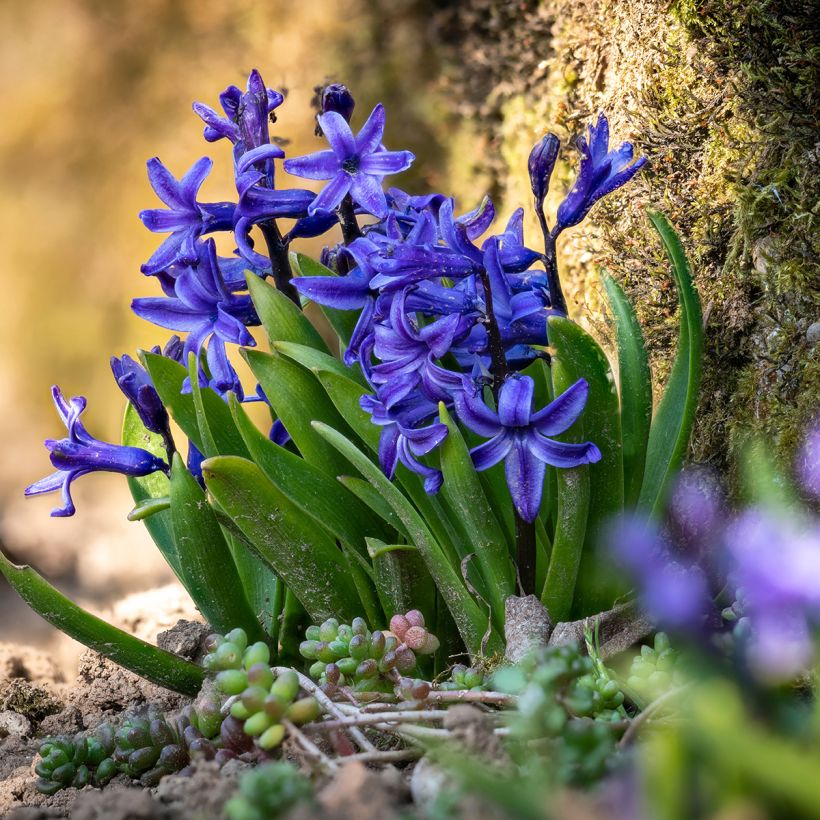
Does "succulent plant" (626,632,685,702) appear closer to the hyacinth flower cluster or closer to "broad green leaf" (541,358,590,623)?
the hyacinth flower cluster

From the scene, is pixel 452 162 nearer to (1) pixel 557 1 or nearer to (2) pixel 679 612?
(1) pixel 557 1

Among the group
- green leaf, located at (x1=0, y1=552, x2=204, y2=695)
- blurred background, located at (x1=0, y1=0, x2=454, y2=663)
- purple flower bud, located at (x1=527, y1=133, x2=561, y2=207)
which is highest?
blurred background, located at (x1=0, y1=0, x2=454, y2=663)

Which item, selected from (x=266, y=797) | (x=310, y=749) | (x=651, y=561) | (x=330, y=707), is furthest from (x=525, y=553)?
(x=266, y=797)

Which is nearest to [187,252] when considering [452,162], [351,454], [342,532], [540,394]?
[351,454]

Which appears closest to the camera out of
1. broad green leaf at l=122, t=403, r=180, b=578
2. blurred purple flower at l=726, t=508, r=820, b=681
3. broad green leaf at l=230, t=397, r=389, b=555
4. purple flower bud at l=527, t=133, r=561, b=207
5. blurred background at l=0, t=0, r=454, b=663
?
blurred purple flower at l=726, t=508, r=820, b=681

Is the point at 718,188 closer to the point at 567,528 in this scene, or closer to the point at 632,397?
the point at 632,397

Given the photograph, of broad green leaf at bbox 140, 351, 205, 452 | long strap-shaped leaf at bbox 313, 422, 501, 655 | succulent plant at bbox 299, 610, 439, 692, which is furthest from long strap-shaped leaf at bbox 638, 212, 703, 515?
broad green leaf at bbox 140, 351, 205, 452

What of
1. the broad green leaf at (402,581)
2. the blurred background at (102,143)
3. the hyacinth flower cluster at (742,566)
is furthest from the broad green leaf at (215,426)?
the blurred background at (102,143)
